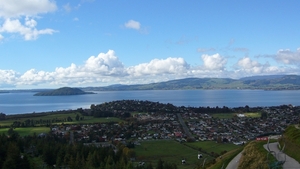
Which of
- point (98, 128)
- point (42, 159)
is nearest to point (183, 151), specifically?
point (42, 159)

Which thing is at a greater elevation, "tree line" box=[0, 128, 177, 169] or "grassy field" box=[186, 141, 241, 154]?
"tree line" box=[0, 128, 177, 169]

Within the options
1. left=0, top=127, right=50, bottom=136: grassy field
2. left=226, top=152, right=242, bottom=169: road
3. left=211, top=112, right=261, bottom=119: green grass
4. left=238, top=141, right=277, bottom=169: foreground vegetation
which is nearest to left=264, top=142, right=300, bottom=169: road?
left=238, top=141, right=277, bottom=169: foreground vegetation

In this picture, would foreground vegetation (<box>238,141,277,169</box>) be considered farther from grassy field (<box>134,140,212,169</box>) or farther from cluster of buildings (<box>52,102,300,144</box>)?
cluster of buildings (<box>52,102,300,144</box>)

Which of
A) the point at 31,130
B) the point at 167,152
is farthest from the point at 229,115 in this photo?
the point at 31,130

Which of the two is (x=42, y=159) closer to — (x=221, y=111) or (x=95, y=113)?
(x=95, y=113)

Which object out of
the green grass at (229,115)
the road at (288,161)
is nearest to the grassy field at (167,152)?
the road at (288,161)

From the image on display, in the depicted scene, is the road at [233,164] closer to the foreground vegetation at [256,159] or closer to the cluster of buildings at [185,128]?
the foreground vegetation at [256,159]

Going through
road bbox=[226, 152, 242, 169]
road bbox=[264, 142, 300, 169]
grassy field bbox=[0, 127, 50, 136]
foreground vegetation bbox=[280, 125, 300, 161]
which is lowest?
grassy field bbox=[0, 127, 50, 136]
